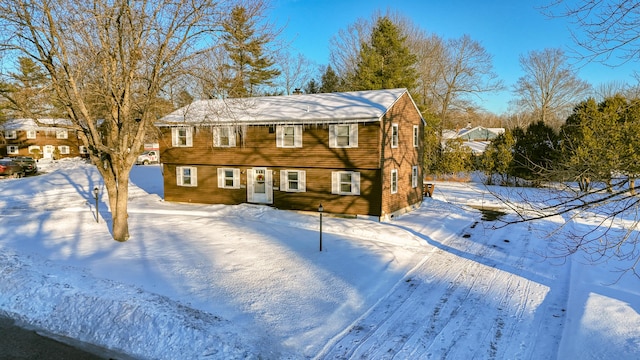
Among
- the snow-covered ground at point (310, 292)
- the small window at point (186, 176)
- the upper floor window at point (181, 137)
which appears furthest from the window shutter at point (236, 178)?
the snow-covered ground at point (310, 292)

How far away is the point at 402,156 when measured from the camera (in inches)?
802

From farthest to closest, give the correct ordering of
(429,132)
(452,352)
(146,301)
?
(429,132), (146,301), (452,352)

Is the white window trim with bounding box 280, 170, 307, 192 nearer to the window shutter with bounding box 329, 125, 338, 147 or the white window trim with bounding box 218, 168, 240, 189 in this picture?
the window shutter with bounding box 329, 125, 338, 147

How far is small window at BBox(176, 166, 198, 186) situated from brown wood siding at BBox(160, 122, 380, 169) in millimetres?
406

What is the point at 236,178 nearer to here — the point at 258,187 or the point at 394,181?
the point at 258,187

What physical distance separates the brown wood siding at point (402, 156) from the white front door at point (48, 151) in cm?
4902

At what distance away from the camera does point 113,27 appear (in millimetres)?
11766

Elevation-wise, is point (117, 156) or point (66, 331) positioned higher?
point (117, 156)

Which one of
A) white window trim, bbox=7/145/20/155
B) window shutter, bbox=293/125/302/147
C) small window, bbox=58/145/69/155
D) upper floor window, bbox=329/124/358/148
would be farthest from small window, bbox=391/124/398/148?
white window trim, bbox=7/145/20/155

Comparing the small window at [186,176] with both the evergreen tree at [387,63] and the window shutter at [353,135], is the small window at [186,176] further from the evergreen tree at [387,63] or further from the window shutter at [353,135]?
the evergreen tree at [387,63]

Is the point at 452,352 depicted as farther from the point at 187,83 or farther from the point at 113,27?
the point at 113,27

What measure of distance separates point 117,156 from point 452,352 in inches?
444

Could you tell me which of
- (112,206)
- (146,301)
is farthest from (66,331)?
(112,206)

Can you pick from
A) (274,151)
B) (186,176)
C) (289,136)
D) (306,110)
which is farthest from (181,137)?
(306,110)
